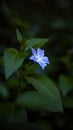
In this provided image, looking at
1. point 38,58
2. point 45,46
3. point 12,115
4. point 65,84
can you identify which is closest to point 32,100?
point 12,115

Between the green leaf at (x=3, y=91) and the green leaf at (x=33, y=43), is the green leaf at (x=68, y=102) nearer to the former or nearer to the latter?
the green leaf at (x=3, y=91)

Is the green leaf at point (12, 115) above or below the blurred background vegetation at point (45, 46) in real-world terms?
above

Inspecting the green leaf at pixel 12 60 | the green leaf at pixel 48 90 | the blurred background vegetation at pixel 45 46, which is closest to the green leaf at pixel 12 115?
the blurred background vegetation at pixel 45 46

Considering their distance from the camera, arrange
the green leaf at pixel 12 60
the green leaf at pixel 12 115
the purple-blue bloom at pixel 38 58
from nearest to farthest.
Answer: the green leaf at pixel 12 60 → the purple-blue bloom at pixel 38 58 → the green leaf at pixel 12 115

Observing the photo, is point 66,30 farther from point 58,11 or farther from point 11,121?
point 11,121

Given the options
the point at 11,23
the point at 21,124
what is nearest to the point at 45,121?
the point at 21,124

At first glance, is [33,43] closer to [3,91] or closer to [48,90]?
[48,90]

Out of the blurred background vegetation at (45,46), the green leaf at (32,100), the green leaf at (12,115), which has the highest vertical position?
the green leaf at (32,100)

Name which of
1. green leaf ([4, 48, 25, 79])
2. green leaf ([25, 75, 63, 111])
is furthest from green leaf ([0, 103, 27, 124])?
green leaf ([4, 48, 25, 79])
